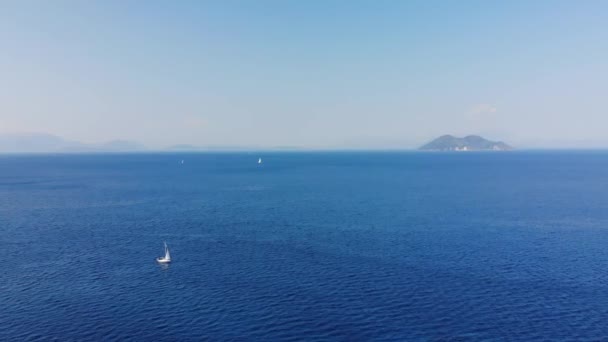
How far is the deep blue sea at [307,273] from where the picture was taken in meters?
48.0

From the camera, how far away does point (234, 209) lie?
12481 cm

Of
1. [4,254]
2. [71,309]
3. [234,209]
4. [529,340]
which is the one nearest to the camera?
[529,340]

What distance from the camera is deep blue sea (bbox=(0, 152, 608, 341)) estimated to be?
48.0 m

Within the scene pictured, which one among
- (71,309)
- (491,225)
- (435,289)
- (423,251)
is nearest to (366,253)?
(423,251)

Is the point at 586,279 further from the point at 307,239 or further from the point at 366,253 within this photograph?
the point at 307,239

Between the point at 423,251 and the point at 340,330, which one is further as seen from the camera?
the point at 423,251

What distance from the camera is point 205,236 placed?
9019 centimetres

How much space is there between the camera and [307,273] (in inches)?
2591

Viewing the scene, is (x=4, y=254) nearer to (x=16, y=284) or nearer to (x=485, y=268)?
(x=16, y=284)

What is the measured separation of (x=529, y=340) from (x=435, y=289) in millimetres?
15109

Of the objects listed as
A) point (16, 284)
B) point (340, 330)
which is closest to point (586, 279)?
point (340, 330)

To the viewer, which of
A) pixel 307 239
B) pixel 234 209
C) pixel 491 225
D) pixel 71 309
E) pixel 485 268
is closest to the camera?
pixel 71 309

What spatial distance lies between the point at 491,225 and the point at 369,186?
290ft

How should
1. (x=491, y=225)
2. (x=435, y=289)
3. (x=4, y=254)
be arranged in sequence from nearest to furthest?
(x=435, y=289), (x=4, y=254), (x=491, y=225)
